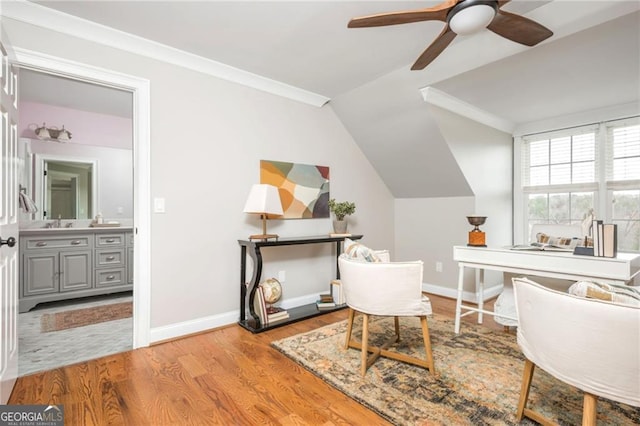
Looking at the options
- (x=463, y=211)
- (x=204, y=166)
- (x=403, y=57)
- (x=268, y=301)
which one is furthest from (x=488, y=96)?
(x=268, y=301)

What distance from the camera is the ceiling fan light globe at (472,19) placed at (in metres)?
1.50

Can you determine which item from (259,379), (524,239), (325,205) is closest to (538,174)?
(524,239)

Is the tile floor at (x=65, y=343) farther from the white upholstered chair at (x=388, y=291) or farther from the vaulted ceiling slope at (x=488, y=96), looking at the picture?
the vaulted ceiling slope at (x=488, y=96)

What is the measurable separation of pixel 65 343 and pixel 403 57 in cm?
373

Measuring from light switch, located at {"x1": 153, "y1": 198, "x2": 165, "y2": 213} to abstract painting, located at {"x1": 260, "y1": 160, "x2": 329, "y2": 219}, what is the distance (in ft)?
3.20

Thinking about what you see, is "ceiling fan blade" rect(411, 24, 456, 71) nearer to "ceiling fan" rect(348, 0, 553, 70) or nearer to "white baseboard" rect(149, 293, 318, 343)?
"ceiling fan" rect(348, 0, 553, 70)

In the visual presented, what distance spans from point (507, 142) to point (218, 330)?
14.1 feet

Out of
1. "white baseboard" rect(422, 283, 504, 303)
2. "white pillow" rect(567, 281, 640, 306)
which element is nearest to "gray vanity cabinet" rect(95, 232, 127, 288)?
"white baseboard" rect(422, 283, 504, 303)

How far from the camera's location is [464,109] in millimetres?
3568

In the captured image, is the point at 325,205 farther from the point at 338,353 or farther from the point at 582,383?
the point at 582,383

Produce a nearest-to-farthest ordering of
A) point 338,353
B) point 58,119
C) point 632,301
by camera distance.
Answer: point 632,301, point 338,353, point 58,119

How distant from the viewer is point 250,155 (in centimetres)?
316

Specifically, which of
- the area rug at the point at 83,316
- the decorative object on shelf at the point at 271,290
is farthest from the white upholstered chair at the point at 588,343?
the area rug at the point at 83,316

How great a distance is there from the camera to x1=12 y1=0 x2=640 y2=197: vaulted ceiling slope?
2.08 metres
